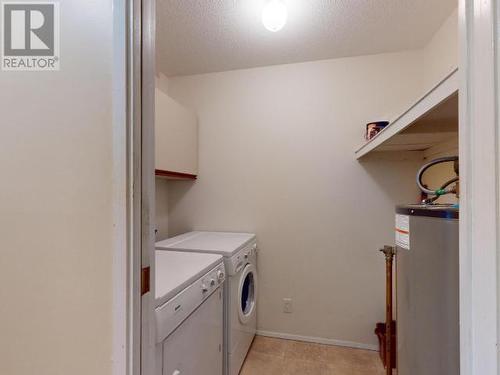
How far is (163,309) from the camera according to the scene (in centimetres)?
90

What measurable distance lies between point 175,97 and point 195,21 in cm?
93

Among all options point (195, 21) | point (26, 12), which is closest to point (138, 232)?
point (26, 12)

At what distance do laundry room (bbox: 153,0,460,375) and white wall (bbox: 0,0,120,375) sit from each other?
69 cm

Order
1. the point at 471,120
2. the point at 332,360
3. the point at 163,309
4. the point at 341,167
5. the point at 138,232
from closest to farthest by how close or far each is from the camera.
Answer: the point at 471,120 → the point at 138,232 → the point at 163,309 → the point at 332,360 → the point at 341,167

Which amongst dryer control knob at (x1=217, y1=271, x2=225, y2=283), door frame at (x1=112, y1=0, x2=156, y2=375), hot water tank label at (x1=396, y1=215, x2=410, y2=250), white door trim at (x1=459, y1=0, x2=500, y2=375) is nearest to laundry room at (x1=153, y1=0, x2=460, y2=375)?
dryer control knob at (x1=217, y1=271, x2=225, y2=283)

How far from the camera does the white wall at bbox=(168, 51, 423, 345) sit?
2076 mm

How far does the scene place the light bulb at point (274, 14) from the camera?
1425mm

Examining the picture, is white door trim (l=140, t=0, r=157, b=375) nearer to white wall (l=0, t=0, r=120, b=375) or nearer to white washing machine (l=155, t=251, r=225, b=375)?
white wall (l=0, t=0, r=120, b=375)

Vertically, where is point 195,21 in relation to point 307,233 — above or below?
above

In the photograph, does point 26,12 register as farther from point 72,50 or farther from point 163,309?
point 163,309

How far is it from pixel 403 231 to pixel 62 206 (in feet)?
3.83

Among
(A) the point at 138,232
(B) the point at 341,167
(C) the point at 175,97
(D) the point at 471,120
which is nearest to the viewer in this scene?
(D) the point at 471,120

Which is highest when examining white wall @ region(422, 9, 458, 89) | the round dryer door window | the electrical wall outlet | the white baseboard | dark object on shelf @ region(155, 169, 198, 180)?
white wall @ region(422, 9, 458, 89)

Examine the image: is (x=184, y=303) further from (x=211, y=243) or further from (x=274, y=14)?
(x=274, y=14)
